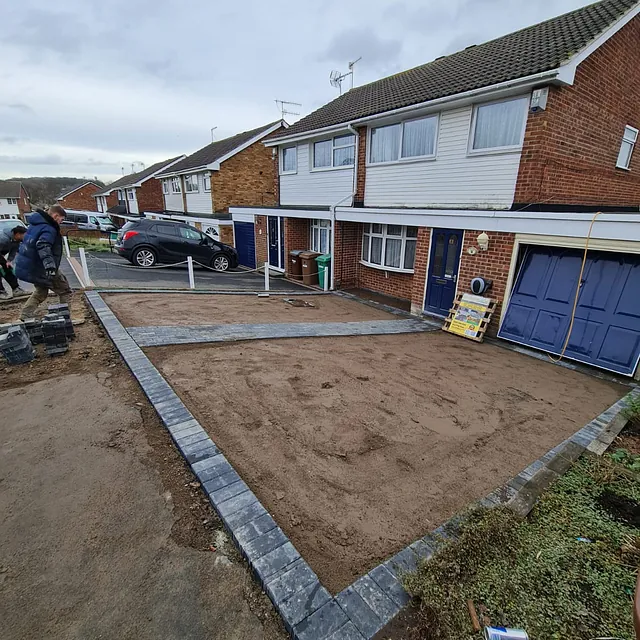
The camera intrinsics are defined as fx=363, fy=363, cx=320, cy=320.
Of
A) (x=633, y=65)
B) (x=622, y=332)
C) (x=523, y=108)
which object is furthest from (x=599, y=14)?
(x=622, y=332)

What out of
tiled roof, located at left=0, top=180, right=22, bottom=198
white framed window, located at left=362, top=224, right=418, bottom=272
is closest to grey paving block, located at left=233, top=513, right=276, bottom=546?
white framed window, located at left=362, top=224, right=418, bottom=272

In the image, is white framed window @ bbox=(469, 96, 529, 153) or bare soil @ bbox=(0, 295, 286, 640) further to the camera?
white framed window @ bbox=(469, 96, 529, 153)

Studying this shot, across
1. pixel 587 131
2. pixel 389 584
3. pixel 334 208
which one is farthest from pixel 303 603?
pixel 334 208

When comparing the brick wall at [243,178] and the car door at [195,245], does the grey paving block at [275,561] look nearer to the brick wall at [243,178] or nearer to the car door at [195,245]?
the car door at [195,245]

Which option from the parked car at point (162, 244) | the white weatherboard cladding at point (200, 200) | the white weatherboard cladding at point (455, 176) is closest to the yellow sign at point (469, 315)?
the white weatherboard cladding at point (455, 176)

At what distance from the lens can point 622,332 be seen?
236 inches

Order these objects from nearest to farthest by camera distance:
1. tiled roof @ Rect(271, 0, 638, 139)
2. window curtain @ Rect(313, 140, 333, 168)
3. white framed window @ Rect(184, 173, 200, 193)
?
tiled roof @ Rect(271, 0, 638, 139)
window curtain @ Rect(313, 140, 333, 168)
white framed window @ Rect(184, 173, 200, 193)

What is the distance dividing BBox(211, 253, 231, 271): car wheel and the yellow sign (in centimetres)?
1017

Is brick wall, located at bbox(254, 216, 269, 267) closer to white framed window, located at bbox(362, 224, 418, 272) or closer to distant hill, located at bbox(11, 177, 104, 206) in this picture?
white framed window, located at bbox(362, 224, 418, 272)

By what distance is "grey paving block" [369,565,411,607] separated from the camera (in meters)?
2.15

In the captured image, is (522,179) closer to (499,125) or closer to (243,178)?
(499,125)

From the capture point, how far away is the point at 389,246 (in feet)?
36.2

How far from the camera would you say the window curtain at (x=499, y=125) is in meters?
7.22

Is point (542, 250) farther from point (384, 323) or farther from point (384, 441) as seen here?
point (384, 441)
